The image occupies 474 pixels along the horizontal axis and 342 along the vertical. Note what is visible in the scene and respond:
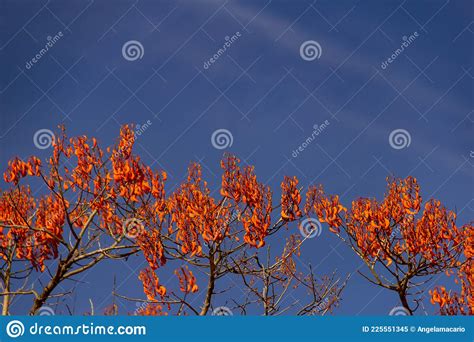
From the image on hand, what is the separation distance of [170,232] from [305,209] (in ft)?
7.85

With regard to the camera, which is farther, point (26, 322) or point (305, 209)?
point (305, 209)

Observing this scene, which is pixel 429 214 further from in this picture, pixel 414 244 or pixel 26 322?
pixel 26 322

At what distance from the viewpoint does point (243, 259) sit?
342 inches

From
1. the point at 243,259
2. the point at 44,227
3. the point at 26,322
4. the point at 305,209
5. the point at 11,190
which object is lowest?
the point at 26,322

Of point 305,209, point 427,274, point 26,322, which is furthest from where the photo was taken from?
point 427,274

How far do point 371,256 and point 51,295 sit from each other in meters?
6.02

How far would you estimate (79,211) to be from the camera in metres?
9.27

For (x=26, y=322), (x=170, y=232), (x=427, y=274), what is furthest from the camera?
(x=427, y=274)

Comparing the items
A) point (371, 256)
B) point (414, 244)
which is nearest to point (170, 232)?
point (371, 256)

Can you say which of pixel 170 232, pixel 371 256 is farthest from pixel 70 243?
pixel 371 256

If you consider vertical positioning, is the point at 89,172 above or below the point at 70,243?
above

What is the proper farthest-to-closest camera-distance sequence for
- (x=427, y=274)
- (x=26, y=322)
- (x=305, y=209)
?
(x=427, y=274) → (x=305, y=209) → (x=26, y=322)

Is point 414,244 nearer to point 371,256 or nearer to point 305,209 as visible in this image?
point 371,256

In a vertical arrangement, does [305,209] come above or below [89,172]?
below
